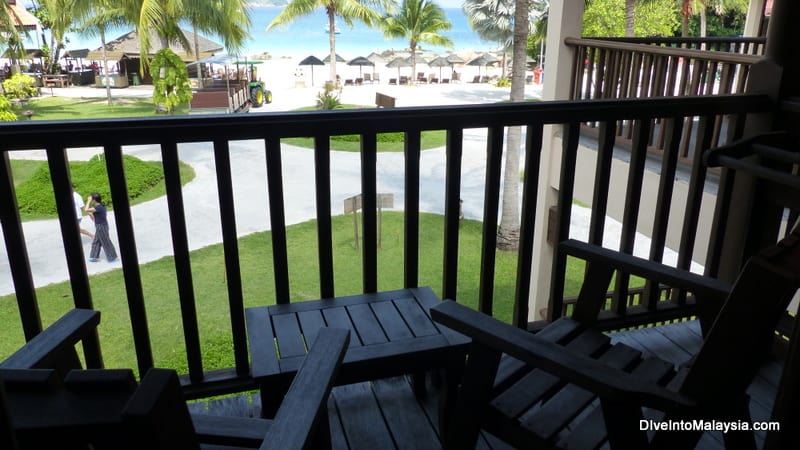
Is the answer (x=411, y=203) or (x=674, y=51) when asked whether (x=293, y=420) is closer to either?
(x=411, y=203)

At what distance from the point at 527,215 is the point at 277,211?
0.88 metres

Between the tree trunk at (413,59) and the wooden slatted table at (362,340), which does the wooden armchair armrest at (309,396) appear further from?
the tree trunk at (413,59)

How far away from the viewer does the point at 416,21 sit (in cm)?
3241

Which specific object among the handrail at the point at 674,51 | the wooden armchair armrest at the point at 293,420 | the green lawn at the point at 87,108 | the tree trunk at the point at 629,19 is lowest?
the green lawn at the point at 87,108

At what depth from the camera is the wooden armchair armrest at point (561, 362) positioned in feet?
3.93

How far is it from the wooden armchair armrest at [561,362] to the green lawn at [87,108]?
27.1 meters

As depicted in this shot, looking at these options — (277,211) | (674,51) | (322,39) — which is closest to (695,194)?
(277,211)

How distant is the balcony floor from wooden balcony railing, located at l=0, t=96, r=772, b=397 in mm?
130

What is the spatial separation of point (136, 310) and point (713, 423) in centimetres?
160

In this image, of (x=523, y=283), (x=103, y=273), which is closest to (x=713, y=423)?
(x=523, y=283)

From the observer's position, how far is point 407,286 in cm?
217

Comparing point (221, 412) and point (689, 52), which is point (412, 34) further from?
point (221, 412)

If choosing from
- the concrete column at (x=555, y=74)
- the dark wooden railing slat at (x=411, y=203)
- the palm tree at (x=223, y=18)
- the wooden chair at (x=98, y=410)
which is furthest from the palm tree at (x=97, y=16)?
the wooden chair at (x=98, y=410)

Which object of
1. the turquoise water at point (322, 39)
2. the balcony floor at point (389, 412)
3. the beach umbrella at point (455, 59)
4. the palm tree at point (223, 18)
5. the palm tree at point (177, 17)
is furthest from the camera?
the turquoise water at point (322, 39)
